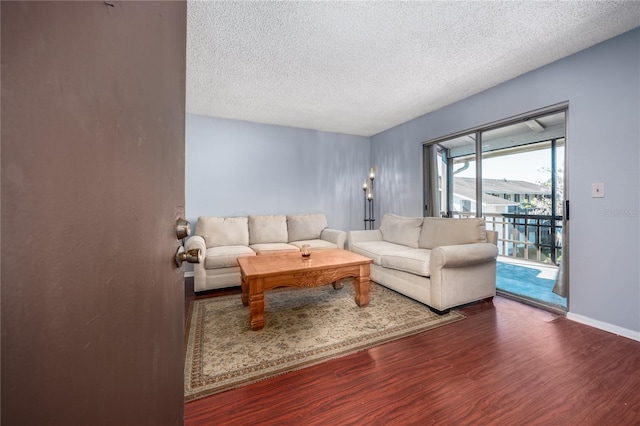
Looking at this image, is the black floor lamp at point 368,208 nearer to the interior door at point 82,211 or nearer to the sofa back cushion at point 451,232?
the sofa back cushion at point 451,232

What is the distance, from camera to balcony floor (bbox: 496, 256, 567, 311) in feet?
8.81

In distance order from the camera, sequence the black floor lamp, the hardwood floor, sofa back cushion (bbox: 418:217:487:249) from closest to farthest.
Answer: the hardwood floor, sofa back cushion (bbox: 418:217:487:249), the black floor lamp

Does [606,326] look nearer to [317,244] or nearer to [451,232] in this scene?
[451,232]

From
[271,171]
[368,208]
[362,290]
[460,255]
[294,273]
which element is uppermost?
[271,171]

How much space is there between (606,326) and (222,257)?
3.55 meters

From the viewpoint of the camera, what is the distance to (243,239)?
3590 mm

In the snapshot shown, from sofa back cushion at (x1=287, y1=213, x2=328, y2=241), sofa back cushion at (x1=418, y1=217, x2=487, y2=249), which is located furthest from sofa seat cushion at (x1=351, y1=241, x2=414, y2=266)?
sofa back cushion at (x1=287, y1=213, x2=328, y2=241)

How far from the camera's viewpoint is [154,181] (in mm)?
529

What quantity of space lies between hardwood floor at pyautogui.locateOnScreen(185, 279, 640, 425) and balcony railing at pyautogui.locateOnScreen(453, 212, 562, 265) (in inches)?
55.8

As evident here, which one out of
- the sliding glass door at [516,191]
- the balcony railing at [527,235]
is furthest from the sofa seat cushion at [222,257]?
the balcony railing at [527,235]

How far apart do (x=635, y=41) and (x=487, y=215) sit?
2.27 meters

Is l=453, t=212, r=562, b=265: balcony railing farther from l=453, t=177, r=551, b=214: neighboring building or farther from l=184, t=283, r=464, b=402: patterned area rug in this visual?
l=184, t=283, r=464, b=402: patterned area rug

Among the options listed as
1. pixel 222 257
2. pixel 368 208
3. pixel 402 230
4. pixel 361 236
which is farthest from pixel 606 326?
pixel 222 257

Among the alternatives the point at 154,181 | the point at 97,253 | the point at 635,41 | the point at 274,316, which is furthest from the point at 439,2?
the point at 274,316
